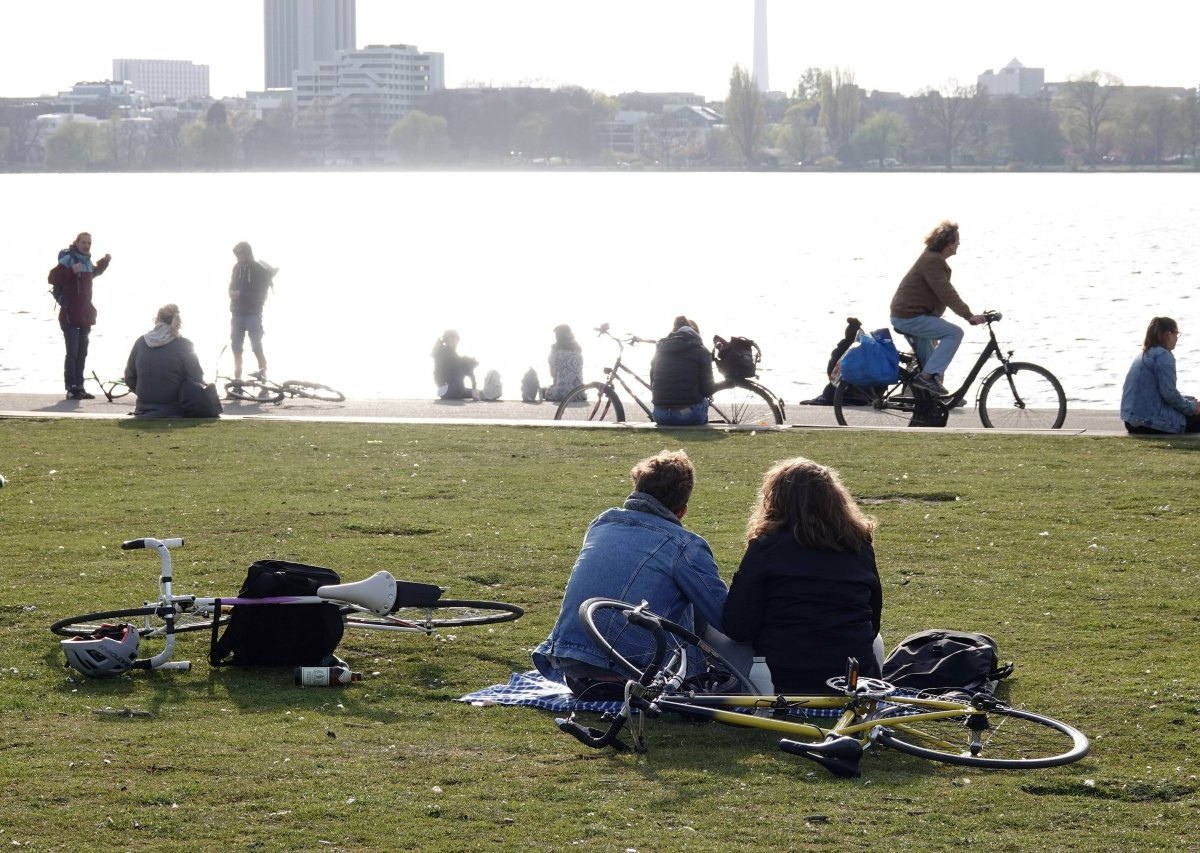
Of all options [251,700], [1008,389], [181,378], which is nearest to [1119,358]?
[1008,389]

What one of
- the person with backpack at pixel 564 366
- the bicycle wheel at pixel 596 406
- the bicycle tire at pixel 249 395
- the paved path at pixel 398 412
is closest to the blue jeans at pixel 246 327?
the paved path at pixel 398 412

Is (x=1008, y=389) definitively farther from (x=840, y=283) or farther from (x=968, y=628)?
(x=840, y=283)

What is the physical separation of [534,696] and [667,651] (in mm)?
610

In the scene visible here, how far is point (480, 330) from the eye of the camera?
47188 mm

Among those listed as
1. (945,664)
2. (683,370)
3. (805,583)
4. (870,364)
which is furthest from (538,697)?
(870,364)

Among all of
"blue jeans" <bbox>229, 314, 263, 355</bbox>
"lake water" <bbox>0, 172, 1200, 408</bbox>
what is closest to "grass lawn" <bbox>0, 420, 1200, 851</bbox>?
"blue jeans" <bbox>229, 314, 263, 355</bbox>

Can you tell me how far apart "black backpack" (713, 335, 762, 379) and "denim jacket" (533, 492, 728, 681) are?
32.7ft

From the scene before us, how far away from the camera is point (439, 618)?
309 inches

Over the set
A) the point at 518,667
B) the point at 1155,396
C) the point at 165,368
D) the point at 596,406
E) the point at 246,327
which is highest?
the point at 246,327

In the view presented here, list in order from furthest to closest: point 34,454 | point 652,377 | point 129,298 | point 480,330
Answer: point 129,298 → point 480,330 → point 652,377 → point 34,454

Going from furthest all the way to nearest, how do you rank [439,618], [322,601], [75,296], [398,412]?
1. [398,412]
2. [75,296]
3. [439,618]
4. [322,601]

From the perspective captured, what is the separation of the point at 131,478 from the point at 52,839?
25.3ft

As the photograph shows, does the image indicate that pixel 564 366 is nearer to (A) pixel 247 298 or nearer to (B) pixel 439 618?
(A) pixel 247 298

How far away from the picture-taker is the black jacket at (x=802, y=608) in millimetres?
6227
